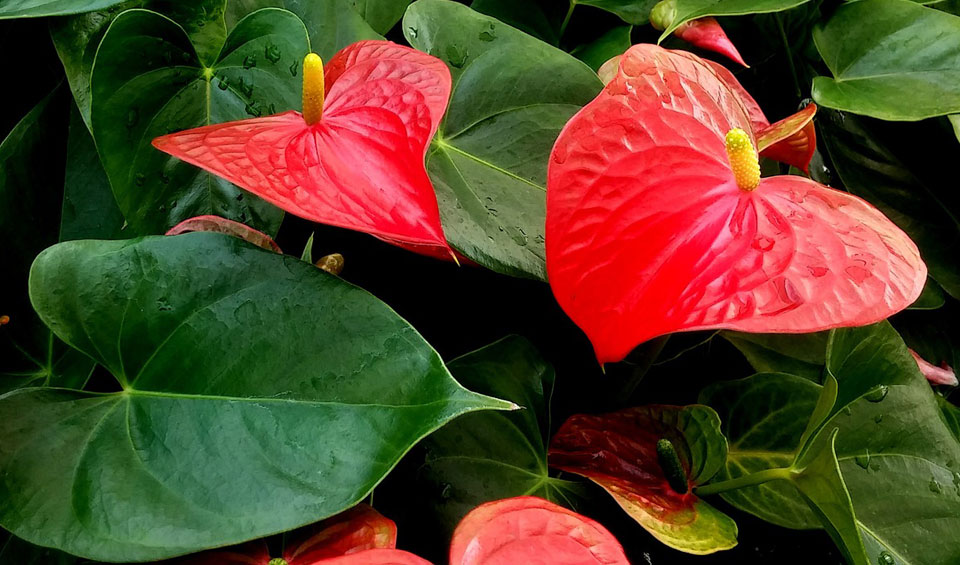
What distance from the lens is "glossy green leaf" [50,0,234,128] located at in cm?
58

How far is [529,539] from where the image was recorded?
37 cm

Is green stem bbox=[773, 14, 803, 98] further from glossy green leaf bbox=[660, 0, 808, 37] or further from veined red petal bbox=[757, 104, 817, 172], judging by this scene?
veined red petal bbox=[757, 104, 817, 172]

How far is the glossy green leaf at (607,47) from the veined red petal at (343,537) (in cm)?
50

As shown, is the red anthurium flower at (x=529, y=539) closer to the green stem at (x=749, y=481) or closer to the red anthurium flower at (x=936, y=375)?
the green stem at (x=749, y=481)

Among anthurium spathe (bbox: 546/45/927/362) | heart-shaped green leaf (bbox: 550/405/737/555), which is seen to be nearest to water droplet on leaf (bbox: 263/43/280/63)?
anthurium spathe (bbox: 546/45/927/362)

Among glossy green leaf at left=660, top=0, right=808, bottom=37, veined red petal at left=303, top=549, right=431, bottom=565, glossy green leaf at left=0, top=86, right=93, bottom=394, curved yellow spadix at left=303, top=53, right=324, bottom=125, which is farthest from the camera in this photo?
glossy green leaf at left=660, top=0, right=808, bottom=37

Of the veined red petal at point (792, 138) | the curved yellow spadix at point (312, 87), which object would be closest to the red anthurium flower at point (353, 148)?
the curved yellow spadix at point (312, 87)

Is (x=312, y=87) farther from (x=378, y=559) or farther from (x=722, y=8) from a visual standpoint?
(x=722, y=8)

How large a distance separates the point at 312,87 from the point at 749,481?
41cm

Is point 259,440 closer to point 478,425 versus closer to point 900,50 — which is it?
point 478,425

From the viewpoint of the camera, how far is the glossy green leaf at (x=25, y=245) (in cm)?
57

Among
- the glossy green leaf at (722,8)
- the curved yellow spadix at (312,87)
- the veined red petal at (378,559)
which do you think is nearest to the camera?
the veined red petal at (378,559)

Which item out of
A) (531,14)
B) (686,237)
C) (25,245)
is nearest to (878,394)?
(686,237)

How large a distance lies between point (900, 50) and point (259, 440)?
725mm
